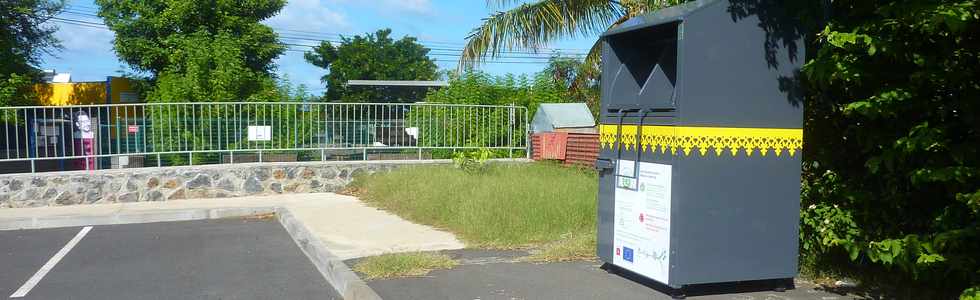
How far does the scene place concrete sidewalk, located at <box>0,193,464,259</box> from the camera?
868cm

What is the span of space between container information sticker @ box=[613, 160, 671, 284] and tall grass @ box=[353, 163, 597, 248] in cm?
134

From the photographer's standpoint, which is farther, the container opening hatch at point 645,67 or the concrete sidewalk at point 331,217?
the concrete sidewalk at point 331,217

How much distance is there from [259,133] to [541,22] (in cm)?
539

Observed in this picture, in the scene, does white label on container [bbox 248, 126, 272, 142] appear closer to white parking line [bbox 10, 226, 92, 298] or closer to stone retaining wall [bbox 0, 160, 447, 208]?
stone retaining wall [bbox 0, 160, 447, 208]

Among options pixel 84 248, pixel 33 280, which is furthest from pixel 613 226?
pixel 84 248

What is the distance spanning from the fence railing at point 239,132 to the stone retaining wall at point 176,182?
28 cm

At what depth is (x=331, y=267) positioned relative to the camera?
7.43 meters

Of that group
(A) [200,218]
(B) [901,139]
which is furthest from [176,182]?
(B) [901,139]

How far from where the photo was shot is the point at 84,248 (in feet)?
30.7

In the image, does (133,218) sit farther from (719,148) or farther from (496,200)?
(719,148)

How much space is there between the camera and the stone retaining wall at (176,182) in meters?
12.6

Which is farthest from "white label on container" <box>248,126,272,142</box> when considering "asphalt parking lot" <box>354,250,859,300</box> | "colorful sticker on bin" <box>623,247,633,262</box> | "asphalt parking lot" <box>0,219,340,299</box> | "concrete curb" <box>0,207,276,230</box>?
"colorful sticker on bin" <box>623,247,633,262</box>

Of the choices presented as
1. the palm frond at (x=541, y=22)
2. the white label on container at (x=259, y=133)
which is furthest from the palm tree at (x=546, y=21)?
the white label on container at (x=259, y=133)

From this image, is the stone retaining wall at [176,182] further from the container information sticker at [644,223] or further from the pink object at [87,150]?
the container information sticker at [644,223]
